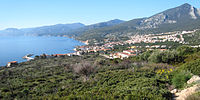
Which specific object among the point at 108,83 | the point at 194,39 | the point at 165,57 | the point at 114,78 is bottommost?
the point at 194,39

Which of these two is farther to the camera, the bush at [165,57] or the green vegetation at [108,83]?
the bush at [165,57]

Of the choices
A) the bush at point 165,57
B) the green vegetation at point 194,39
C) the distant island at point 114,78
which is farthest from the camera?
the green vegetation at point 194,39

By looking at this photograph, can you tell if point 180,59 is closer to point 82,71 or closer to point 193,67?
point 193,67

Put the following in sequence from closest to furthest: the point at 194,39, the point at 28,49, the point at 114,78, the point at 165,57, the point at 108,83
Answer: the point at 108,83
the point at 114,78
the point at 165,57
the point at 194,39
the point at 28,49

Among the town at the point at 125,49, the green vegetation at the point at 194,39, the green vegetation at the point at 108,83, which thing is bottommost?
the town at the point at 125,49

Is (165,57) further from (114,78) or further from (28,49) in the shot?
(28,49)

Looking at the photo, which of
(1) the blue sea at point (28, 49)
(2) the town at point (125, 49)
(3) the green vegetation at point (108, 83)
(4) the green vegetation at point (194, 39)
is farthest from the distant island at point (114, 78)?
(1) the blue sea at point (28, 49)

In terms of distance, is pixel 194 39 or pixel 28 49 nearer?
pixel 194 39

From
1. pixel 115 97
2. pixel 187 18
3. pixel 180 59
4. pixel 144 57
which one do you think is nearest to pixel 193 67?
pixel 115 97

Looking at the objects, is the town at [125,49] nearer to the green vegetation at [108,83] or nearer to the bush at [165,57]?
the bush at [165,57]

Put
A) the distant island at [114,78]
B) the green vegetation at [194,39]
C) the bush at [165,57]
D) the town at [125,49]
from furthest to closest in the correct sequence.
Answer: the green vegetation at [194,39] → the town at [125,49] → the bush at [165,57] → the distant island at [114,78]

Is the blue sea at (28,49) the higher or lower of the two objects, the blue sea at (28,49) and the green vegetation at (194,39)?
the lower

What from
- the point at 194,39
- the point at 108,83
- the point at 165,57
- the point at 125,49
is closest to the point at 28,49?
the point at 125,49
